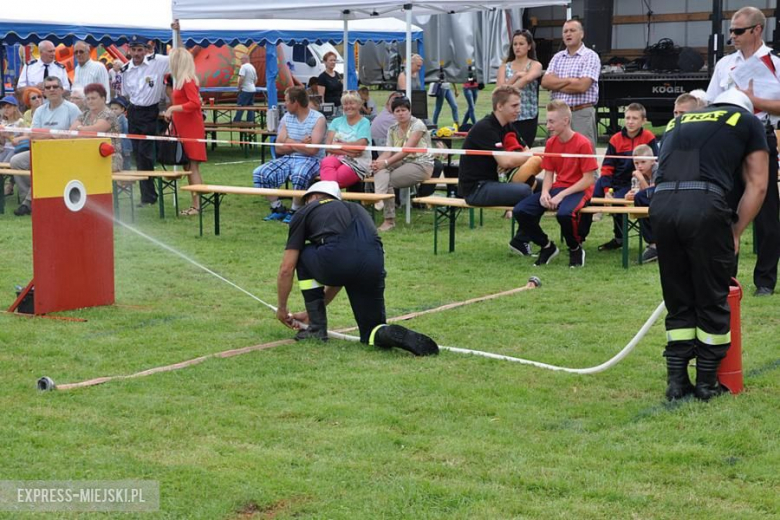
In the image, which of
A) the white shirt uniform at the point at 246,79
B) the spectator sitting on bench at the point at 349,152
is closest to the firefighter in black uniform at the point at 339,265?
the spectator sitting on bench at the point at 349,152

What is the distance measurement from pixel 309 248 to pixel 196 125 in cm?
723

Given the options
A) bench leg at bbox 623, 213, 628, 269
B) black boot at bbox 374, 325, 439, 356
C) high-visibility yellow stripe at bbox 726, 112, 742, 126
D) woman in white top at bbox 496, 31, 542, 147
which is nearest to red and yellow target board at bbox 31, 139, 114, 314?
black boot at bbox 374, 325, 439, 356

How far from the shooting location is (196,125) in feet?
45.9

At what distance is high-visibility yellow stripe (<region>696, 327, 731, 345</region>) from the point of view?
5725 millimetres

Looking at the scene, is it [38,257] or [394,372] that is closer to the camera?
[394,372]

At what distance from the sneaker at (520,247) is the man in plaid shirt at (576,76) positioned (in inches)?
90.4

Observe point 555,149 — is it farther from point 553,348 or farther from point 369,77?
point 369,77

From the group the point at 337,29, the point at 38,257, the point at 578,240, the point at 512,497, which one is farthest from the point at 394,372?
the point at 337,29

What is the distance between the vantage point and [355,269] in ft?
23.1

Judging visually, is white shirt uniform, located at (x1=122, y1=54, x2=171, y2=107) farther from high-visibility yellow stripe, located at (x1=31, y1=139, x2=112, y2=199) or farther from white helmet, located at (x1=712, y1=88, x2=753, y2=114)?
white helmet, located at (x1=712, y1=88, x2=753, y2=114)

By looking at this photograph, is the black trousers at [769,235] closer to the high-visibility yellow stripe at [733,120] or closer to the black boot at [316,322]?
the high-visibility yellow stripe at [733,120]

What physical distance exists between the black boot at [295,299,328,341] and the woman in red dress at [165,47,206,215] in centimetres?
668

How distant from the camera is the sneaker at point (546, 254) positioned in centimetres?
1030

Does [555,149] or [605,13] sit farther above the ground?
[605,13]
